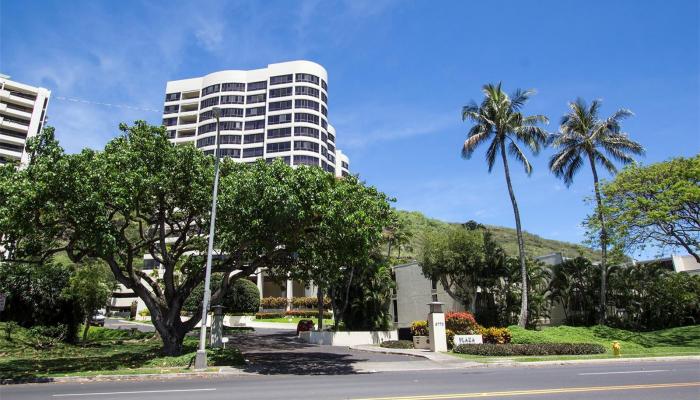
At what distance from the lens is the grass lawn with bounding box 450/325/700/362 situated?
2363 centimetres

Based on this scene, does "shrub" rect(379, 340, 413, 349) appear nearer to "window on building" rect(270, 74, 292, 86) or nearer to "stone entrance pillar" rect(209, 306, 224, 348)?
"stone entrance pillar" rect(209, 306, 224, 348)

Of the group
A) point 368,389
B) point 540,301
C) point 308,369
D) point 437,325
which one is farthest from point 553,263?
point 368,389

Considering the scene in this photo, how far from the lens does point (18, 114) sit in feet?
289

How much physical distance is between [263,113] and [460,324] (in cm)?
6919

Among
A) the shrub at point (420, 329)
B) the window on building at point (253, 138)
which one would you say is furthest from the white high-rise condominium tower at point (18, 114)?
the shrub at point (420, 329)

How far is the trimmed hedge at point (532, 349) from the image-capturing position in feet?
76.8

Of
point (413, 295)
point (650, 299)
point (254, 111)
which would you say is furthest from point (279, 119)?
point (650, 299)

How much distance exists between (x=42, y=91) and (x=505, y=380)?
106401 millimetres

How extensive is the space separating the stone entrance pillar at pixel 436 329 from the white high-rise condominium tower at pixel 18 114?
286 feet

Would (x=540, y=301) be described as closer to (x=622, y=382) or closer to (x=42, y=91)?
(x=622, y=382)

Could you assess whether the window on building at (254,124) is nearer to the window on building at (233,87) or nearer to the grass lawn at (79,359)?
the window on building at (233,87)

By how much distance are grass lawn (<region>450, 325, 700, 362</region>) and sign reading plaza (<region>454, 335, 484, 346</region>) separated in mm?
1906

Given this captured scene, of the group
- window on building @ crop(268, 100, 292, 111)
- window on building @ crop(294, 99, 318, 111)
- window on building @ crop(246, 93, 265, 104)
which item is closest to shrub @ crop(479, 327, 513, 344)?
window on building @ crop(294, 99, 318, 111)

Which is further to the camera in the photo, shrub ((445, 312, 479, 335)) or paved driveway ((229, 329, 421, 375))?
shrub ((445, 312, 479, 335))
